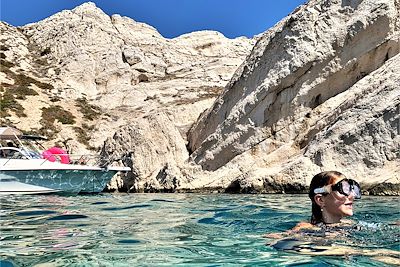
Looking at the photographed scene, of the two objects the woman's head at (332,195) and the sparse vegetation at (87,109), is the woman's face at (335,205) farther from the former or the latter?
the sparse vegetation at (87,109)

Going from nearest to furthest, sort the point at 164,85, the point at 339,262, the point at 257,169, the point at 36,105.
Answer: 1. the point at 339,262
2. the point at 257,169
3. the point at 36,105
4. the point at 164,85

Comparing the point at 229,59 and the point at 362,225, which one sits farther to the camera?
the point at 229,59

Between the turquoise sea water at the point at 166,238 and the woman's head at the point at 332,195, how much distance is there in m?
0.31

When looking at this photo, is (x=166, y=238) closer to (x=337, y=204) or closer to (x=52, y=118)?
(x=337, y=204)

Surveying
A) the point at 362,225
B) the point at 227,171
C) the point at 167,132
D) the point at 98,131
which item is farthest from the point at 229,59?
the point at 362,225

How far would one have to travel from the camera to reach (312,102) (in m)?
18.9

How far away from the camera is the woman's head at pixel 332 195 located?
5297 millimetres

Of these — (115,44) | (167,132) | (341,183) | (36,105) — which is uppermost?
(115,44)

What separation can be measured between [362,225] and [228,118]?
48.0 ft

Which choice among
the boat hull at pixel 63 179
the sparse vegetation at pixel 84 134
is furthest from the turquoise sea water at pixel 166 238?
the sparse vegetation at pixel 84 134

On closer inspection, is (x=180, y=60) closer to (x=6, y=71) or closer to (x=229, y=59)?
(x=229, y=59)

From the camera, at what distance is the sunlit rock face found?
48.6 feet

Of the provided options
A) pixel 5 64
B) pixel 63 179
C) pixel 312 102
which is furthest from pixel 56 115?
pixel 312 102

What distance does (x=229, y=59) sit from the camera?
49812 millimetres
